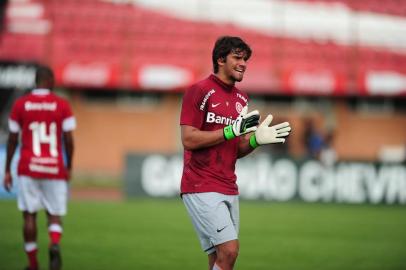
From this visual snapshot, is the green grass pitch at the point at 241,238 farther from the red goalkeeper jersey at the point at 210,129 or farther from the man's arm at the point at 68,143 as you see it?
the red goalkeeper jersey at the point at 210,129

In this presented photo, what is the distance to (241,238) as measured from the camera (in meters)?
12.7

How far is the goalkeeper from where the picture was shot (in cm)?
634

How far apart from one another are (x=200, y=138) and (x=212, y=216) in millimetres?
665

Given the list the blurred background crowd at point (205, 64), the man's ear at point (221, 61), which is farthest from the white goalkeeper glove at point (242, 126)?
the blurred background crowd at point (205, 64)

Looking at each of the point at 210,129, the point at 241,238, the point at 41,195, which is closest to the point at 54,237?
the point at 41,195

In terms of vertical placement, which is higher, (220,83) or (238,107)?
(220,83)

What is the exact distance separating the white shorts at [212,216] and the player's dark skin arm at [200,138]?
43cm

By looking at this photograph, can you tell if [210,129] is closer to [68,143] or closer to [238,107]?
[238,107]

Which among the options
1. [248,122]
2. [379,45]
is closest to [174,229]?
[248,122]

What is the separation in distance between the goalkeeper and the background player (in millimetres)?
2639

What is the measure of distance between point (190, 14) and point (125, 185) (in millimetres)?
10460

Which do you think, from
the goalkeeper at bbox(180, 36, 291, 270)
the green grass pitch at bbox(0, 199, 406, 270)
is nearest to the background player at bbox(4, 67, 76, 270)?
the green grass pitch at bbox(0, 199, 406, 270)

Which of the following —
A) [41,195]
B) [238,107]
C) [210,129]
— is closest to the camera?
[210,129]

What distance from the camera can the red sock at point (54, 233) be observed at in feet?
28.1
